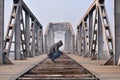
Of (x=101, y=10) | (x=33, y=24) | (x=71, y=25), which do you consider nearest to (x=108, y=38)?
(x=101, y=10)

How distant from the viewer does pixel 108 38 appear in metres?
18.9

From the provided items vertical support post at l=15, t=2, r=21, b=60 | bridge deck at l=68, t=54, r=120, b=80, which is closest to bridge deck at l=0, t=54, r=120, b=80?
bridge deck at l=68, t=54, r=120, b=80

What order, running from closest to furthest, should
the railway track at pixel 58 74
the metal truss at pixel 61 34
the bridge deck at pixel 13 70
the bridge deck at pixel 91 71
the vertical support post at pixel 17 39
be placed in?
the railway track at pixel 58 74
the bridge deck at pixel 91 71
the bridge deck at pixel 13 70
the vertical support post at pixel 17 39
the metal truss at pixel 61 34

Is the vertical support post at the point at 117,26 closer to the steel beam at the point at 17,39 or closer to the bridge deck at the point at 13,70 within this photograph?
the bridge deck at the point at 13,70

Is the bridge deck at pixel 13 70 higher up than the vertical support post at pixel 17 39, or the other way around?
the vertical support post at pixel 17 39

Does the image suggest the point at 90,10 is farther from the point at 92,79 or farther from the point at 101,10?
the point at 92,79

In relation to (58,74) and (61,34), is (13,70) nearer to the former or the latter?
(58,74)

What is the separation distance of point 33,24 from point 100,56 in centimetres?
1471

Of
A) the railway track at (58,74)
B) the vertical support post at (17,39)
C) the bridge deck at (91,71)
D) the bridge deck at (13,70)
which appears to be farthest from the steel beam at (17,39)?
the railway track at (58,74)

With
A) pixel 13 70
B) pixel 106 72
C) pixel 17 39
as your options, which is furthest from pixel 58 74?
pixel 17 39

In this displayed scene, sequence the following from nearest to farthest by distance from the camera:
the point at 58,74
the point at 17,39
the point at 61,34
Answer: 1. the point at 58,74
2. the point at 17,39
3. the point at 61,34

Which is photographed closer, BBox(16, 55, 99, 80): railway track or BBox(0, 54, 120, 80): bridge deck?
BBox(16, 55, 99, 80): railway track

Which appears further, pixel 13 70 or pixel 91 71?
pixel 13 70

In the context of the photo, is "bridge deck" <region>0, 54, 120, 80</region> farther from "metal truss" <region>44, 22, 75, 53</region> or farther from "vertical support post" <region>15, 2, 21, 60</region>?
"metal truss" <region>44, 22, 75, 53</region>
